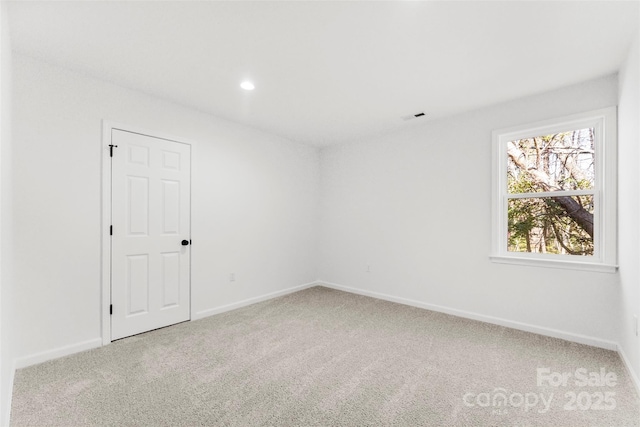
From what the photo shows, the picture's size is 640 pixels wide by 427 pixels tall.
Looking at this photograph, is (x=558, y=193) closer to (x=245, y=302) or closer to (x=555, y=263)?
(x=555, y=263)

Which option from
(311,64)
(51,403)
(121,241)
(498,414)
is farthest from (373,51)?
(51,403)

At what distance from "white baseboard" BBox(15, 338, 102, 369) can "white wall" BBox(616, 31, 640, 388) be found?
427 centimetres

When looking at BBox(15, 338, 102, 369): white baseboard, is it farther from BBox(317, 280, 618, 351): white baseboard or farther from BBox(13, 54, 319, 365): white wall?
BBox(317, 280, 618, 351): white baseboard

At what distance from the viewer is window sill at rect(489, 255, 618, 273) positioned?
264cm

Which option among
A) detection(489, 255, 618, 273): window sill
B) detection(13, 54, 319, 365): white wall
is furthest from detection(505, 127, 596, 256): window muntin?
detection(13, 54, 319, 365): white wall

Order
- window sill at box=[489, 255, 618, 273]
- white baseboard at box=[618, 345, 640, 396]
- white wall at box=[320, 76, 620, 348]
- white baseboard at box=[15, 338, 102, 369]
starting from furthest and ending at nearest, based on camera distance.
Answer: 1. white wall at box=[320, 76, 620, 348]
2. window sill at box=[489, 255, 618, 273]
3. white baseboard at box=[15, 338, 102, 369]
4. white baseboard at box=[618, 345, 640, 396]

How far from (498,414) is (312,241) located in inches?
142

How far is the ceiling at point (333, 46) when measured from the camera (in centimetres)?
185

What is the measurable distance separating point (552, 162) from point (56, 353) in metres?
4.99

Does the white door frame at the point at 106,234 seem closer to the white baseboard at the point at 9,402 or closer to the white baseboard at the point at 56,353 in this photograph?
the white baseboard at the point at 56,353

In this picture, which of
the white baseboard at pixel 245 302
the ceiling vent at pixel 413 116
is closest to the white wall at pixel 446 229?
the ceiling vent at pixel 413 116

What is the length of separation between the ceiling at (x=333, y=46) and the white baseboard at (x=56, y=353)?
94.4 inches

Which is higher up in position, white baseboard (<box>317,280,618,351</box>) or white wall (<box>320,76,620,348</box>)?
white wall (<box>320,76,620,348</box>)

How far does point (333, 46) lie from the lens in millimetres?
2205
